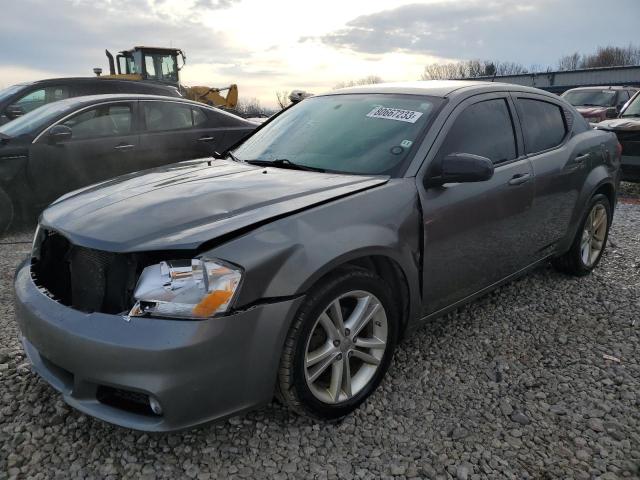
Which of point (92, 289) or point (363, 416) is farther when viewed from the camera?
point (363, 416)

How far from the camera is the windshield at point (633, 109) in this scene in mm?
9023

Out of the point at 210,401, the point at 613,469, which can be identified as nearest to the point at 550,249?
the point at 613,469

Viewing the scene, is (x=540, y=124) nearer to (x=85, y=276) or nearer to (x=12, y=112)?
(x=85, y=276)

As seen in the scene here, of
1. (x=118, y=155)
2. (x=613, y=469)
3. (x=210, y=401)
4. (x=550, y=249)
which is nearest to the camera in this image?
(x=210, y=401)

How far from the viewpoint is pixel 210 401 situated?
2.03m

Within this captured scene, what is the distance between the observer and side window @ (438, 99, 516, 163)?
3.06m

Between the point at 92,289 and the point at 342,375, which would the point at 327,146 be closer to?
the point at 342,375

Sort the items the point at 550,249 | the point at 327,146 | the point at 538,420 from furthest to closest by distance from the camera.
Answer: the point at 550,249
the point at 327,146
the point at 538,420

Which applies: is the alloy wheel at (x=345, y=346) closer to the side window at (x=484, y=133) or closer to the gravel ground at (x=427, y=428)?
the gravel ground at (x=427, y=428)

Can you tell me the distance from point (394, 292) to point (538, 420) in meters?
0.91

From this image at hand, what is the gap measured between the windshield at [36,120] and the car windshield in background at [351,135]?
10.9 feet

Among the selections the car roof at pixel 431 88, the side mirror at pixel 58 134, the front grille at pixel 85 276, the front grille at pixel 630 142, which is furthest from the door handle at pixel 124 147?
the front grille at pixel 630 142

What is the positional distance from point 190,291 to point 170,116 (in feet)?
16.6

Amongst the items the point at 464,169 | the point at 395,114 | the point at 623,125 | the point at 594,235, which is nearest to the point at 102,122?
the point at 395,114
